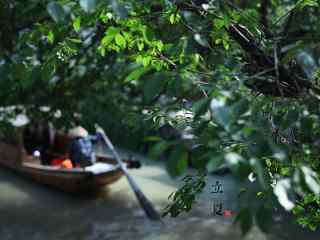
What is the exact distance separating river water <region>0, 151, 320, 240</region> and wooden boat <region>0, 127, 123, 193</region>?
23 cm

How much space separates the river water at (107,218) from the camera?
7.19 meters

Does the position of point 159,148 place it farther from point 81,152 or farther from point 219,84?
point 81,152

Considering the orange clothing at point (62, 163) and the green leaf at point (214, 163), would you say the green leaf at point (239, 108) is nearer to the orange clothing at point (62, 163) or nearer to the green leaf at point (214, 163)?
the green leaf at point (214, 163)

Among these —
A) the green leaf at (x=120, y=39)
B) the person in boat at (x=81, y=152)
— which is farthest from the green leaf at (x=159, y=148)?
the person in boat at (x=81, y=152)

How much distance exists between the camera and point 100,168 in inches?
348

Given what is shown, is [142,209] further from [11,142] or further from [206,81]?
[206,81]

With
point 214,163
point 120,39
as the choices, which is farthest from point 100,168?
point 214,163

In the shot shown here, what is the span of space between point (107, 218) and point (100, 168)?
3.37ft

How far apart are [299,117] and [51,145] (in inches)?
372

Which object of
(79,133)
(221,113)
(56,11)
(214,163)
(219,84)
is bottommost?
(214,163)

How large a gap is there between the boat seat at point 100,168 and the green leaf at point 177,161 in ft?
24.1

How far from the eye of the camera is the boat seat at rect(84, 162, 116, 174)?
865 centimetres

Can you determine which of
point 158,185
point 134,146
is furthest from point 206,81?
point 134,146

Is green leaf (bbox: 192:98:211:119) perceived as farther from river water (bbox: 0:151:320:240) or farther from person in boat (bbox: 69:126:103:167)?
person in boat (bbox: 69:126:103:167)
